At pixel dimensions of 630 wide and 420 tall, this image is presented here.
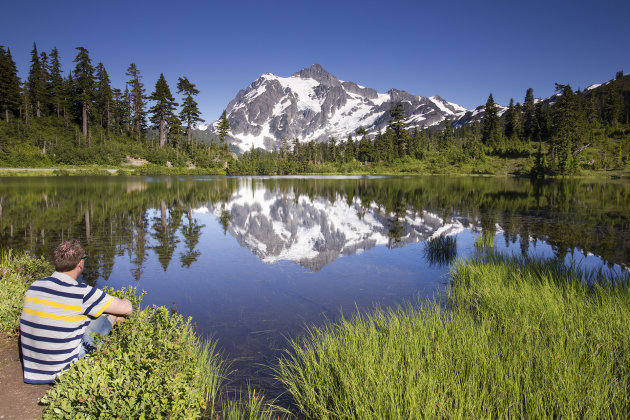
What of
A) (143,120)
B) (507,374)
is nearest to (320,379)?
(507,374)

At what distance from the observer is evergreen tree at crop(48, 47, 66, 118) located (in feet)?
277

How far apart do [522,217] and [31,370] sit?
84.6 ft

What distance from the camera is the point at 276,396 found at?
530 centimetres

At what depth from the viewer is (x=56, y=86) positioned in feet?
282

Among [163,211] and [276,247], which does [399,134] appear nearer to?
[163,211]

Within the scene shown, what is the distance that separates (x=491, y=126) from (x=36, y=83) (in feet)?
424

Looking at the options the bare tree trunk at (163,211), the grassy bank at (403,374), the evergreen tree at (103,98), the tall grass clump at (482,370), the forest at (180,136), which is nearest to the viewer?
the grassy bank at (403,374)

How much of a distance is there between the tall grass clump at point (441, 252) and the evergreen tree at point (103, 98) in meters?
94.5

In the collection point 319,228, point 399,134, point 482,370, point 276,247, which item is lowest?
point 276,247

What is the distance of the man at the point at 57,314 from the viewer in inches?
168

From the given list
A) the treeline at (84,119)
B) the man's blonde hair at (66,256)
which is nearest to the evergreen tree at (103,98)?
the treeline at (84,119)

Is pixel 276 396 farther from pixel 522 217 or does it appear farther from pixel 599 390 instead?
pixel 522 217

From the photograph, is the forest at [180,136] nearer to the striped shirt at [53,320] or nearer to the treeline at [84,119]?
the treeline at [84,119]

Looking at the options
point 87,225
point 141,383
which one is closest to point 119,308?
point 141,383
